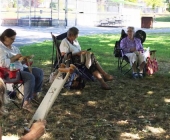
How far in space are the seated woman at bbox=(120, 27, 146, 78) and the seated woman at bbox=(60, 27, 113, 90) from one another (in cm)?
102

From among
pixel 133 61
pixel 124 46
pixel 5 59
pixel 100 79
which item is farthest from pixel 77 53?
pixel 5 59

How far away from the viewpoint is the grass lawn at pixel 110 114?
3850 mm

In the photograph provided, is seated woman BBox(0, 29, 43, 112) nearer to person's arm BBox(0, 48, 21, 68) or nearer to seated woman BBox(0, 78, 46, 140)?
person's arm BBox(0, 48, 21, 68)

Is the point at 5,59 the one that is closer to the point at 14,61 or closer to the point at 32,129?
the point at 14,61

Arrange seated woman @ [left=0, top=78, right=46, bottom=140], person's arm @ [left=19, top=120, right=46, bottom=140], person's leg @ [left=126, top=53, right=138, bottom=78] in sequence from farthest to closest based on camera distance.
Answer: person's leg @ [left=126, top=53, right=138, bottom=78]
person's arm @ [left=19, top=120, right=46, bottom=140]
seated woman @ [left=0, top=78, right=46, bottom=140]

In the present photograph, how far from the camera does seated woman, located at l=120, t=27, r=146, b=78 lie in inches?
271

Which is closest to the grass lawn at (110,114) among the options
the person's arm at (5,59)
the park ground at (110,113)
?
the park ground at (110,113)

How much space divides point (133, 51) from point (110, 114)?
2.79 meters

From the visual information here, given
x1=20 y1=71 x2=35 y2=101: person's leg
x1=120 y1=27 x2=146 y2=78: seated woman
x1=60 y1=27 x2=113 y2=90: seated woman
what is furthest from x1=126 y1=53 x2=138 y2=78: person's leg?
x1=20 y1=71 x2=35 y2=101: person's leg

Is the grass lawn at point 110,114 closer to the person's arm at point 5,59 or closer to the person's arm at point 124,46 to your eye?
the person's arm at point 5,59

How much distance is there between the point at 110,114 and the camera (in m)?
4.55

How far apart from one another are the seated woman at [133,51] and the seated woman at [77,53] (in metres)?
1.02

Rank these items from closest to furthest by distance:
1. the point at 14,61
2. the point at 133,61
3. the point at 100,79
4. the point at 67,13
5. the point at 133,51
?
1. the point at 14,61
2. the point at 100,79
3. the point at 133,61
4. the point at 133,51
5. the point at 67,13

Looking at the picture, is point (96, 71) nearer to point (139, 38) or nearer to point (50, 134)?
point (139, 38)
